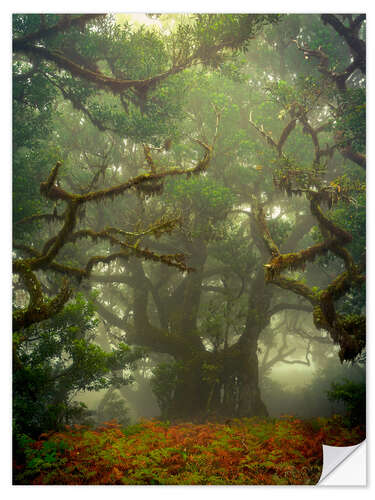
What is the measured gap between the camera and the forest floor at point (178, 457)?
5.09 m

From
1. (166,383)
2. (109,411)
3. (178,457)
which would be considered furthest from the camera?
(109,411)

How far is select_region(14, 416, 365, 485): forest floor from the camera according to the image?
5086 millimetres

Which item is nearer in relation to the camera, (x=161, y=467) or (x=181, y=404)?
(x=161, y=467)

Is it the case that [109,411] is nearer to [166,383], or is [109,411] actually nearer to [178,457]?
[166,383]

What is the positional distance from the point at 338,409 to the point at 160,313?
553 cm

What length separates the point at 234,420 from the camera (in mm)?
7461

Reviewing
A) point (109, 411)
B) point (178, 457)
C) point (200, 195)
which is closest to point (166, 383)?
point (178, 457)

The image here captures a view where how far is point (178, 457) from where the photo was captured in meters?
5.34

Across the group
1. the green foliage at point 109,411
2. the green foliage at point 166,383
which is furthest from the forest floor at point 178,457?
the green foliage at point 109,411

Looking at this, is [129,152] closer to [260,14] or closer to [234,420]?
[260,14]

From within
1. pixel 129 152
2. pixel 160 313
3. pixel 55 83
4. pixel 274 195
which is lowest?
pixel 160 313

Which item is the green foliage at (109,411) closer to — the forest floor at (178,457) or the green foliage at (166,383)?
the green foliage at (166,383)

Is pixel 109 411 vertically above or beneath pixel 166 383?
beneath
